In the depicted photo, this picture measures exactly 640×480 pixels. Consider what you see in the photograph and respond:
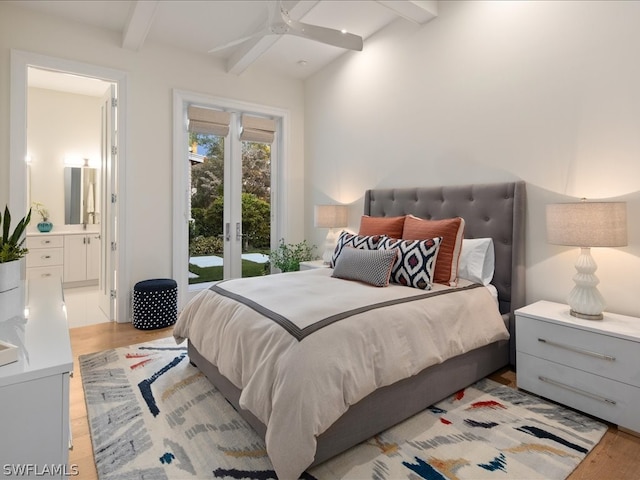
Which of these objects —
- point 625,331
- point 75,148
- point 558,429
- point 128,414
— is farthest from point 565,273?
point 75,148

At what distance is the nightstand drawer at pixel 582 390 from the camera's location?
1885 millimetres

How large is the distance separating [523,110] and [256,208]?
3.23 m

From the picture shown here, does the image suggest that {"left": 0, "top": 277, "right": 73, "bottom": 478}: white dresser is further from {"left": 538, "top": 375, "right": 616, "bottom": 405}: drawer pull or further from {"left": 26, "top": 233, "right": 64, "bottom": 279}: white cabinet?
{"left": 26, "top": 233, "right": 64, "bottom": 279}: white cabinet

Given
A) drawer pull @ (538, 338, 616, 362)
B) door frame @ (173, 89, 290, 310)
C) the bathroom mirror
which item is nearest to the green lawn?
door frame @ (173, 89, 290, 310)

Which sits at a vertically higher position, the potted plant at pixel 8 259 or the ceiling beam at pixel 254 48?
→ the ceiling beam at pixel 254 48

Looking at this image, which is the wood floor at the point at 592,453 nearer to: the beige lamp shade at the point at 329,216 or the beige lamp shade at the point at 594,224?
the beige lamp shade at the point at 594,224

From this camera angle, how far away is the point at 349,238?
10.5 feet

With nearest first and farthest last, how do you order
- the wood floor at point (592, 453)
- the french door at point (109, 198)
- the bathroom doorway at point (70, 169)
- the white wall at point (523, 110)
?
1. the wood floor at point (592, 453)
2. the white wall at point (523, 110)
3. the french door at point (109, 198)
4. the bathroom doorway at point (70, 169)

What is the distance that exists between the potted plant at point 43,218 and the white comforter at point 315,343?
4172 millimetres

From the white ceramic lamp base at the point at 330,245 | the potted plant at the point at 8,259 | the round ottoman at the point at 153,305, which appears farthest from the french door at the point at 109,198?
the white ceramic lamp base at the point at 330,245

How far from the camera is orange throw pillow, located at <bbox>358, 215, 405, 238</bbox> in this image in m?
3.16

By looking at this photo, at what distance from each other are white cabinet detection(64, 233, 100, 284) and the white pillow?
209 inches

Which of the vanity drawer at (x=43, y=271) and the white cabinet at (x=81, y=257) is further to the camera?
the white cabinet at (x=81, y=257)

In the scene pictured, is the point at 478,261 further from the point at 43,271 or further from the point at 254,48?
the point at 43,271
